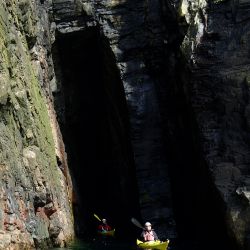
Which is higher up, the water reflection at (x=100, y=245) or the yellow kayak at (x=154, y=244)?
the yellow kayak at (x=154, y=244)

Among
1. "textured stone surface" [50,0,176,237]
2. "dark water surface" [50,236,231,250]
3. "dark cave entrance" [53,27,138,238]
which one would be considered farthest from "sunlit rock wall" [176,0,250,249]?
"dark cave entrance" [53,27,138,238]

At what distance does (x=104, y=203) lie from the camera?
105ft

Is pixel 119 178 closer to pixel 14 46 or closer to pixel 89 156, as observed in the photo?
pixel 89 156

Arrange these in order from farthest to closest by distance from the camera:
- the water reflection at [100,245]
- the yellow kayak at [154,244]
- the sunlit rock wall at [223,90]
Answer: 1. the water reflection at [100,245]
2. the sunlit rock wall at [223,90]
3. the yellow kayak at [154,244]

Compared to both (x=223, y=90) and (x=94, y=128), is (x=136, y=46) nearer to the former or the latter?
(x=223, y=90)

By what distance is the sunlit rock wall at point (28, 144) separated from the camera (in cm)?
1488

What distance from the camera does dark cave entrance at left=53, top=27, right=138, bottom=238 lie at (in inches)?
1018

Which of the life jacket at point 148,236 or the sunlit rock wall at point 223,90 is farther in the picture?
the sunlit rock wall at point 223,90

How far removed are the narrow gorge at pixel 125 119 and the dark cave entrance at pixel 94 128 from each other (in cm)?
7

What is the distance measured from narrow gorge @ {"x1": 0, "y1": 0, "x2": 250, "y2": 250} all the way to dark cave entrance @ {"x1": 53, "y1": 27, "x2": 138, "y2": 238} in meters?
0.07

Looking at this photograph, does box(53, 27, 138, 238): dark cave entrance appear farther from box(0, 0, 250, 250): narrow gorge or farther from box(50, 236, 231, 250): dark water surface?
box(50, 236, 231, 250): dark water surface

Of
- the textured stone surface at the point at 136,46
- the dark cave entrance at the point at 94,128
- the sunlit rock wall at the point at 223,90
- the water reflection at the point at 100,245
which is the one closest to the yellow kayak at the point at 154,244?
the sunlit rock wall at the point at 223,90

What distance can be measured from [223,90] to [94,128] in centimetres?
1227

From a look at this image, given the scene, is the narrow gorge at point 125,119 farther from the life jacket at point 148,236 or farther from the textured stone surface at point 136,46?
the life jacket at point 148,236
